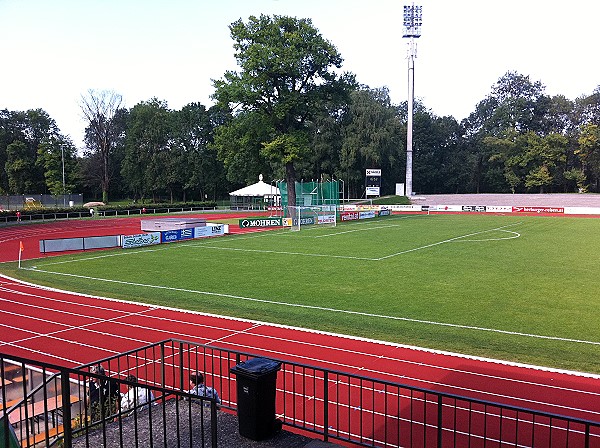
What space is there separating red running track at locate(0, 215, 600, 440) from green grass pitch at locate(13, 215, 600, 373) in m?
0.72

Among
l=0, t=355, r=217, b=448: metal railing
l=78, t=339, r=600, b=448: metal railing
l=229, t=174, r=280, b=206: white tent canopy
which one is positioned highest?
l=229, t=174, r=280, b=206: white tent canopy

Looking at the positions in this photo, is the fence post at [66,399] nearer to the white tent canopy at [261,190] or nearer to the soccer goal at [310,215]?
the soccer goal at [310,215]

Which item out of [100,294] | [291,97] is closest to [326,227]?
[291,97]

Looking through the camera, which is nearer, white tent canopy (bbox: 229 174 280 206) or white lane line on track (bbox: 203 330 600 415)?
white lane line on track (bbox: 203 330 600 415)

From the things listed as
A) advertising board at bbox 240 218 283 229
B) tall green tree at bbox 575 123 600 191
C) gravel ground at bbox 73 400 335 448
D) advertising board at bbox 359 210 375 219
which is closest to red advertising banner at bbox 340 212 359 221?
advertising board at bbox 359 210 375 219

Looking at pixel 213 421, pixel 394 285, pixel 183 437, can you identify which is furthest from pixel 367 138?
pixel 213 421

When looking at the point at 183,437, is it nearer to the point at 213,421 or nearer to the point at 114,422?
the point at 114,422

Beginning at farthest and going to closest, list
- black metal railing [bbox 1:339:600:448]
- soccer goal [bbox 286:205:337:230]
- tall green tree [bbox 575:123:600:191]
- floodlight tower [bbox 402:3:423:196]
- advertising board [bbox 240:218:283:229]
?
tall green tree [bbox 575:123:600:191]
floodlight tower [bbox 402:3:423:196]
advertising board [bbox 240:218:283:229]
soccer goal [bbox 286:205:337:230]
black metal railing [bbox 1:339:600:448]

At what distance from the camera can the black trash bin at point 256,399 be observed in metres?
6.36

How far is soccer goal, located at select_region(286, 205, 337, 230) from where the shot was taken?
42594mm

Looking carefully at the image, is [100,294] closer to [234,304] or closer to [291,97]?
[234,304]

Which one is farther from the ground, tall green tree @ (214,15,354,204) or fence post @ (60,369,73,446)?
tall green tree @ (214,15,354,204)

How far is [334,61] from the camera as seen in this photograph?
52.6m

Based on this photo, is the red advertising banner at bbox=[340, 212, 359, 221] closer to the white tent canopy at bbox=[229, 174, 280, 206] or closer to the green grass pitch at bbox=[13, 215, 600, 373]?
the white tent canopy at bbox=[229, 174, 280, 206]
